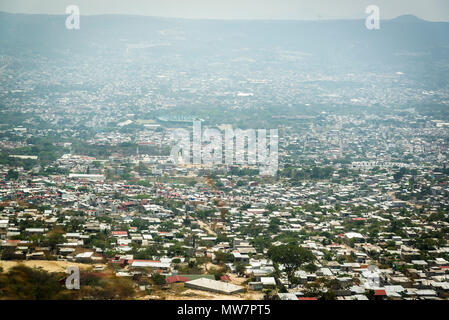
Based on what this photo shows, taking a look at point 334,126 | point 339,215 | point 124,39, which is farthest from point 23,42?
point 339,215

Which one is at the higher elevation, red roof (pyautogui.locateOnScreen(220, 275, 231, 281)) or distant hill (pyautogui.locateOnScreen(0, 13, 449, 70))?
distant hill (pyautogui.locateOnScreen(0, 13, 449, 70))

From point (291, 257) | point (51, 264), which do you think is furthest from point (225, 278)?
point (51, 264)

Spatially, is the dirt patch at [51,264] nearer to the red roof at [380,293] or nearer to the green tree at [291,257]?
the green tree at [291,257]

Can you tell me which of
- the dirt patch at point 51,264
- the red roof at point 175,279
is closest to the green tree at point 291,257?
the red roof at point 175,279

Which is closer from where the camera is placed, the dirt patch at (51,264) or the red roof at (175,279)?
the dirt patch at (51,264)

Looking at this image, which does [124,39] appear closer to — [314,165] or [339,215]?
[314,165]

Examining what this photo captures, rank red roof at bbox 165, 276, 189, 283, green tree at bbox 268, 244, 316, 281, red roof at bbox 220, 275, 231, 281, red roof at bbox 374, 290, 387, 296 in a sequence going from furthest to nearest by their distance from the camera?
1. green tree at bbox 268, 244, 316, 281
2. red roof at bbox 220, 275, 231, 281
3. red roof at bbox 165, 276, 189, 283
4. red roof at bbox 374, 290, 387, 296

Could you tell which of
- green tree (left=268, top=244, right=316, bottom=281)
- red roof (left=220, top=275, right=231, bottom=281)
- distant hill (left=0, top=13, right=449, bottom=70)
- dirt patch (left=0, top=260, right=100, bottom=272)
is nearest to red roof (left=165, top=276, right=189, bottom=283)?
red roof (left=220, top=275, right=231, bottom=281)

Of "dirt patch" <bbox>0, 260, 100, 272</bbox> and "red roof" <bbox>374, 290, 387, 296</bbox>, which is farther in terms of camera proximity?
"red roof" <bbox>374, 290, 387, 296</bbox>

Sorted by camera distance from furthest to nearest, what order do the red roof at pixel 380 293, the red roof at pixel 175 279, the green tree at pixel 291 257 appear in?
the green tree at pixel 291 257 < the red roof at pixel 175 279 < the red roof at pixel 380 293

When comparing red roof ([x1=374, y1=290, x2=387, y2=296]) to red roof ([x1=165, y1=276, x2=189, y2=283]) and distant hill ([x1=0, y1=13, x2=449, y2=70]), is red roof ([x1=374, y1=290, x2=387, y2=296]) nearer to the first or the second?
red roof ([x1=165, y1=276, x2=189, y2=283])

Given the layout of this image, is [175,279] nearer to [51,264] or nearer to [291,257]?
[51,264]
